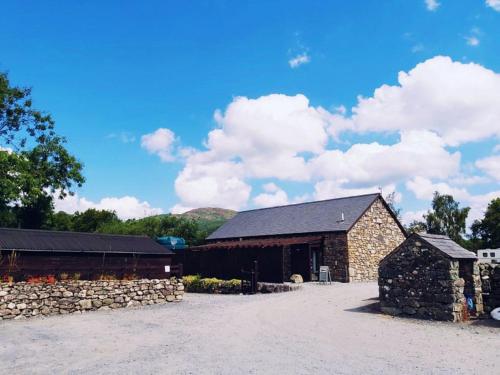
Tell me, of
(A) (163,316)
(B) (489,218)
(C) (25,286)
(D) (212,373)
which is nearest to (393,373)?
(D) (212,373)

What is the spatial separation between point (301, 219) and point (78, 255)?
18.4 meters

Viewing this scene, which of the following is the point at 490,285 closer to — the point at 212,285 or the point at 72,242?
the point at 212,285

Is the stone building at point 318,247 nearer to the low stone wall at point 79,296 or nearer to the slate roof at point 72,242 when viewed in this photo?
the slate roof at point 72,242

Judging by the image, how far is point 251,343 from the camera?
32.0 feet

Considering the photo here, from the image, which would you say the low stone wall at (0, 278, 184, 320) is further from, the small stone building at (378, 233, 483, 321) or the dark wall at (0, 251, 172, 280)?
the small stone building at (378, 233, 483, 321)

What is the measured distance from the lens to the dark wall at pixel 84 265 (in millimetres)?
15883

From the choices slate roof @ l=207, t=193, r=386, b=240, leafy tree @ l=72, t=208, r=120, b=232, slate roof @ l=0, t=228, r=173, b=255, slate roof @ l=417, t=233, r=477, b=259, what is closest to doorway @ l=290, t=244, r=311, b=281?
slate roof @ l=207, t=193, r=386, b=240

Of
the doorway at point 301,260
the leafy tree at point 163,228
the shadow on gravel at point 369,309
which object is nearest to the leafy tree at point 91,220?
the leafy tree at point 163,228

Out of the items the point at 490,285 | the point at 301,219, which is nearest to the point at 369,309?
the point at 490,285

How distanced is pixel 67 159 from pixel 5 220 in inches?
313

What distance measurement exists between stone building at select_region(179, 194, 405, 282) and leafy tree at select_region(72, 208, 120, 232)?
22999 millimetres

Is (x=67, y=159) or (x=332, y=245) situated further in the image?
(x=67, y=159)

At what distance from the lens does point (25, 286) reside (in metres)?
14.9

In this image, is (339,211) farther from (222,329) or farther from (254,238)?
→ (222,329)
